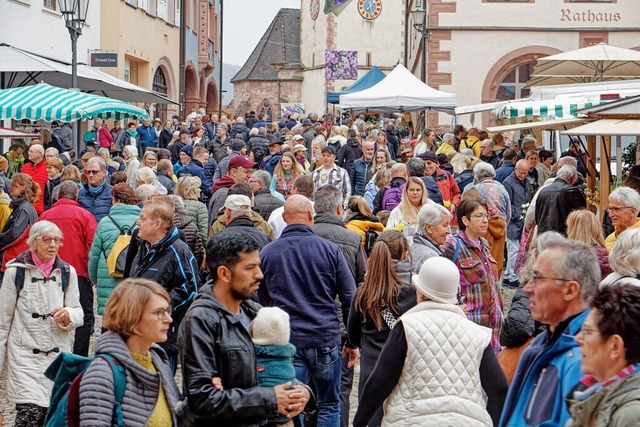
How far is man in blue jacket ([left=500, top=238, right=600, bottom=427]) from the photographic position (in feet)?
13.9

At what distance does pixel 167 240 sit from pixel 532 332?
8.24ft

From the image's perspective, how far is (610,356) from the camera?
3.59 meters

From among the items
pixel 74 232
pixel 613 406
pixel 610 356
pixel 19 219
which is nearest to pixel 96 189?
pixel 19 219

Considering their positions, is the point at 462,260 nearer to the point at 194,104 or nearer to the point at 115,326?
the point at 115,326

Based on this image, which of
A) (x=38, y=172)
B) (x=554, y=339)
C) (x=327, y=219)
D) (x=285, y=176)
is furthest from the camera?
(x=38, y=172)

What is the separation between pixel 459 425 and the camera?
531 cm

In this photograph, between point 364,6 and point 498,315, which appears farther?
point 364,6

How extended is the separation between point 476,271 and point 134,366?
3.41m

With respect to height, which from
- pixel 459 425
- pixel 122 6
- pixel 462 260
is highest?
pixel 122 6

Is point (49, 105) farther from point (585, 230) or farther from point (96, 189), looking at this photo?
point (585, 230)

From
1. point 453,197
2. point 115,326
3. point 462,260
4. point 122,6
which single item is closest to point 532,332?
point 462,260

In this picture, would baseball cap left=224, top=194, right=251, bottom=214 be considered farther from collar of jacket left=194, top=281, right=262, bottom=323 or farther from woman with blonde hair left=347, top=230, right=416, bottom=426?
collar of jacket left=194, top=281, right=262, bottom=323

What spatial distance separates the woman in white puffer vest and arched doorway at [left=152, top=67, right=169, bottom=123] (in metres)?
33.3

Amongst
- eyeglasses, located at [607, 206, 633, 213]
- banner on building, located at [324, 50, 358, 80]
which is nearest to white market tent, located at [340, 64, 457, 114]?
eyeglasses, located at [607, 206, 633, 213]
